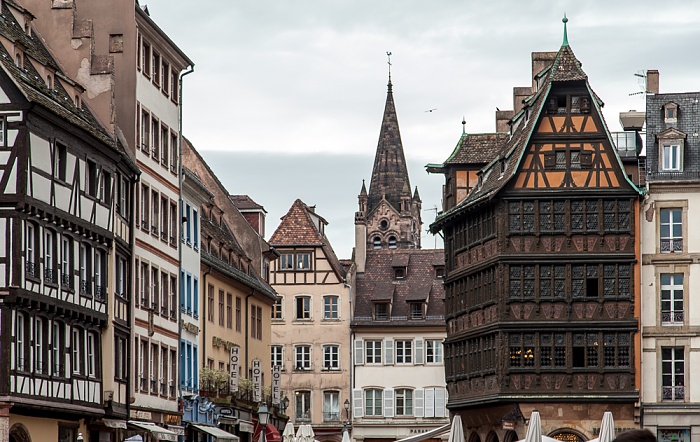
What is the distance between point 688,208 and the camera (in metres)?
53.4

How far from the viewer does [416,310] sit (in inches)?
3319

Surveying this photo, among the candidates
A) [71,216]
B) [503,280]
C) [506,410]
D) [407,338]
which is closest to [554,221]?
[503,280]

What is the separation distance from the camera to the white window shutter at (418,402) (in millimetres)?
82812

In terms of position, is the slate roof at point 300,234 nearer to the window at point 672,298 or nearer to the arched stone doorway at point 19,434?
the window at point 672,298

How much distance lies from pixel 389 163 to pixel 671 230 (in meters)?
89.0

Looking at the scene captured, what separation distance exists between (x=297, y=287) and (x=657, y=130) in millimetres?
34329

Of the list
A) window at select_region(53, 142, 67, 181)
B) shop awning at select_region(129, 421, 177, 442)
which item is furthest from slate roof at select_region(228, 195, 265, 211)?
window at select_region(53, 142, 67, 181)

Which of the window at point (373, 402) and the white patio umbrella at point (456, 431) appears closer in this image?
the white patio umbrella at point (456, 431)

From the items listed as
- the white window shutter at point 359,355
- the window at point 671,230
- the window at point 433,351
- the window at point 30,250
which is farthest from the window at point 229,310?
the window at point 433,351

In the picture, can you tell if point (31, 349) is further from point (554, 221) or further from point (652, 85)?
point (652, 85)

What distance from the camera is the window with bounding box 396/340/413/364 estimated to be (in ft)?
274

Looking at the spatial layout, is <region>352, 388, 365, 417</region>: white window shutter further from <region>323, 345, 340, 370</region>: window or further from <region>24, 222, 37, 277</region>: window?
<region>24, 222, 37, 277</region>: window

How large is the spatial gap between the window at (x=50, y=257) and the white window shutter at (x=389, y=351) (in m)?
51.5

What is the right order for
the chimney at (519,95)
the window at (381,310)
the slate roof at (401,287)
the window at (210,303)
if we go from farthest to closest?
the window at (381,310), the slate roof at (401,287), the chimney at (519,95), the window at (210,303)
